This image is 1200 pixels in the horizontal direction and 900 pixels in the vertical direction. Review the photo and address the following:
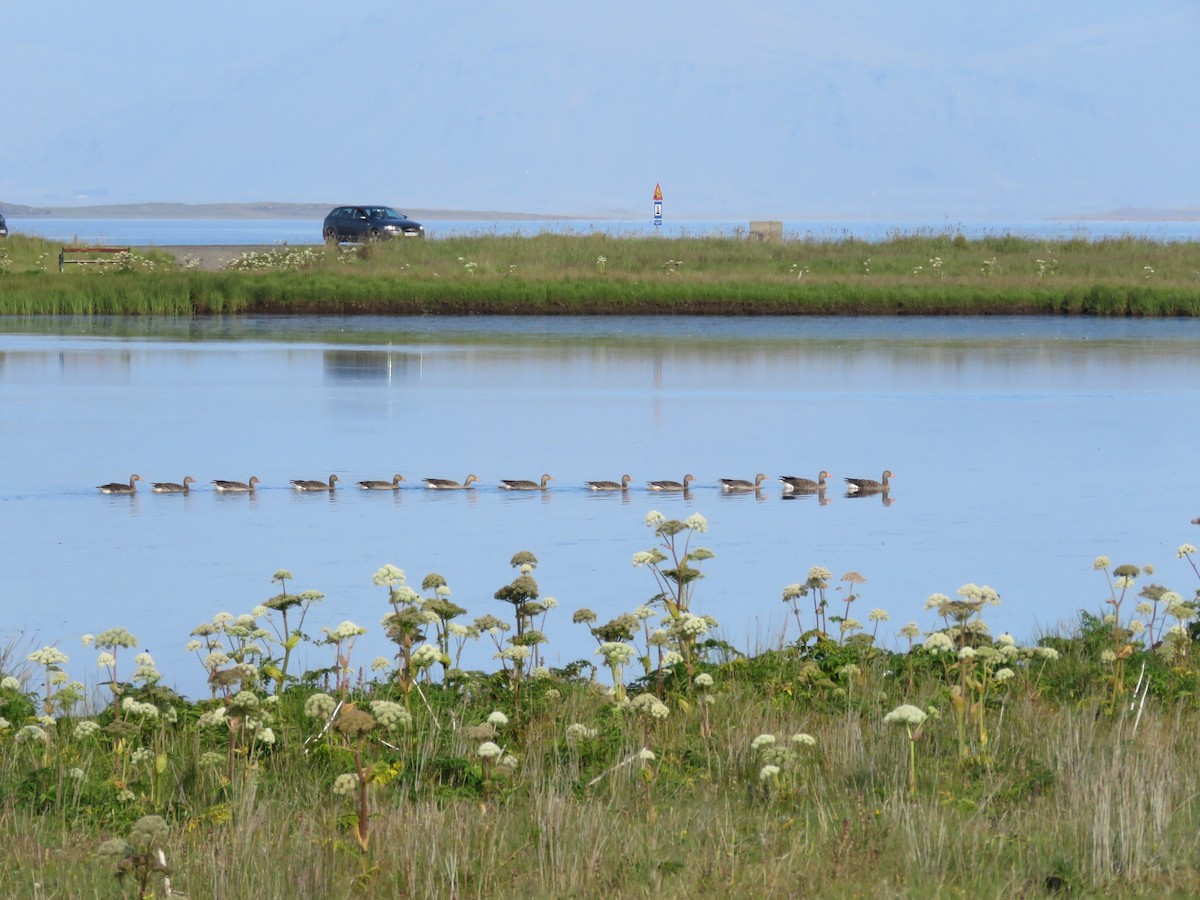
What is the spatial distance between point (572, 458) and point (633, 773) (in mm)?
12734

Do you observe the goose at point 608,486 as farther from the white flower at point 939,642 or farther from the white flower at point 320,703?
the white flower at point 320,703

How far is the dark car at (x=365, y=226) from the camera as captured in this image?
157 ft

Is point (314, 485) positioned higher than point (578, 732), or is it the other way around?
point (578, 732)

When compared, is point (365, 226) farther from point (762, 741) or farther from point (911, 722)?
point (762, 741)

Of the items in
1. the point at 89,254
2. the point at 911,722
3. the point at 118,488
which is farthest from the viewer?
the point at 89,254

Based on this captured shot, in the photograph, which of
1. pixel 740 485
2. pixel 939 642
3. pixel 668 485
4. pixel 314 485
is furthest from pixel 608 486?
pixel 939 642

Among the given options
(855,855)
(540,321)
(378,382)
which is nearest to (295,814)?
(855,855)

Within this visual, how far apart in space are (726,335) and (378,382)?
9.08 meters

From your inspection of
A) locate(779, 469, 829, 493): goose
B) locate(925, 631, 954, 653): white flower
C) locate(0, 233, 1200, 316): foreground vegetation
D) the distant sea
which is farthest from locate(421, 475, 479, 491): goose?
the distant sea

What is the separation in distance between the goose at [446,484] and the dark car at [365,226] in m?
30.6

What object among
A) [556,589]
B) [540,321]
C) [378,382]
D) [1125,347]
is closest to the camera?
[556,589]

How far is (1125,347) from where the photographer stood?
3150cm

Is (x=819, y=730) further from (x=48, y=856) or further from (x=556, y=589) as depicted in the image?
(x=556, y=589)

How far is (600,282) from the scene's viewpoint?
37531 millimetres
